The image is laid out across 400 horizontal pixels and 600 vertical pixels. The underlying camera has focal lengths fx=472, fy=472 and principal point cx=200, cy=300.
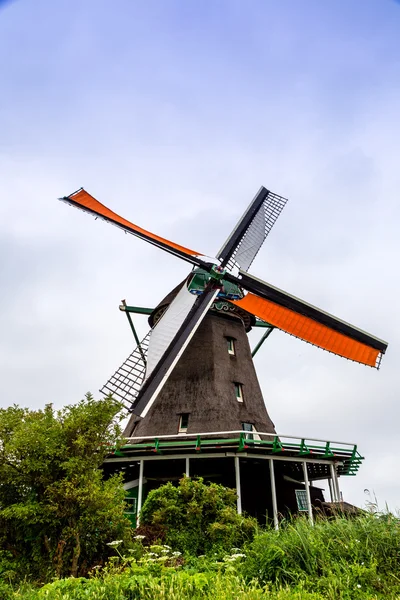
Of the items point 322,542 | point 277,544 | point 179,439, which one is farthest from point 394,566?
point 179,439

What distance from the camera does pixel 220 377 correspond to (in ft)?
56.4

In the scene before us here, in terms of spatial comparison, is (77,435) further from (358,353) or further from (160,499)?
(358,353)

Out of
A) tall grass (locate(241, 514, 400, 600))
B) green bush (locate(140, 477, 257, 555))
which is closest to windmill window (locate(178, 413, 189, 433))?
green bush (locate(140, 477, 257, 555))

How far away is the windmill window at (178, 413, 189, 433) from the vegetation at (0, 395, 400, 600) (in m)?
5.32

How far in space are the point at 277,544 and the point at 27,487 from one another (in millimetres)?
4571

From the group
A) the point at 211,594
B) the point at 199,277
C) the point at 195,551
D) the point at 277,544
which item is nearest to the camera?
the point at 211,594

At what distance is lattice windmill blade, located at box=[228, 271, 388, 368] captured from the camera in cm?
1680

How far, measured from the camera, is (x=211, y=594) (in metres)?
5.57

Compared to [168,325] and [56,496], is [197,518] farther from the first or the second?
[168,325]

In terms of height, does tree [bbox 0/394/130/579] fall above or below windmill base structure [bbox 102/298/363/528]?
below

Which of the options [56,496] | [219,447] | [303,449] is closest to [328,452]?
[303,449]

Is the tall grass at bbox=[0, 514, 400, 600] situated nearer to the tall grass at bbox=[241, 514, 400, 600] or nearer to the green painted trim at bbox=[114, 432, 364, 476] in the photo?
the tall grass at bbox=[241, 514, 400, 600]

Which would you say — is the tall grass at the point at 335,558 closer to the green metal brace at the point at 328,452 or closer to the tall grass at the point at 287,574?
the tall grass at the point at 287,574

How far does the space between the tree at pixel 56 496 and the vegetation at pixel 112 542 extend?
0.06ft
